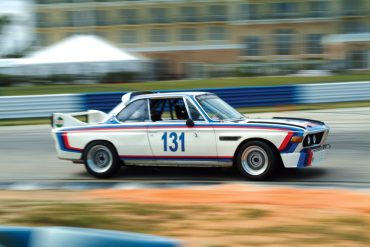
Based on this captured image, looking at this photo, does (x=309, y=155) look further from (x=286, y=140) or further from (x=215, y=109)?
(x=215, y=109)

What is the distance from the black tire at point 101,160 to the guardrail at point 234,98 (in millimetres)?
9733


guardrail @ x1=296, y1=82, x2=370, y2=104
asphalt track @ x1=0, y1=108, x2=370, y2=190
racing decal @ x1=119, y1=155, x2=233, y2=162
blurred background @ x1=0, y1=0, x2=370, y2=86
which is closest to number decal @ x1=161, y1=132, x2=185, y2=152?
racing decal @ x1=119, y1=155, x2=233, y2=162

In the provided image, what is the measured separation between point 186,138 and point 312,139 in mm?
1759

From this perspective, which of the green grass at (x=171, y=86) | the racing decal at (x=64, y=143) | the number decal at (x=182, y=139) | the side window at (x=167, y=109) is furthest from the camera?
the green grass at (x=171, y=86)

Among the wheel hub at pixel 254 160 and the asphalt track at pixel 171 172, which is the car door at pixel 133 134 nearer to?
the asphalt track at pixel 171 172

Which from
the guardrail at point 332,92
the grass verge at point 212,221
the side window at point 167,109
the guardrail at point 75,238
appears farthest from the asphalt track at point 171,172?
the guardrail at point 332,92

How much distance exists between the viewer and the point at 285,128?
876 centimetres

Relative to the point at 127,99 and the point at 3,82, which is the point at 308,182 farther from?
the point at 3,82

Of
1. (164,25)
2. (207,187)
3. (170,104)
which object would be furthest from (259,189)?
(164,25)

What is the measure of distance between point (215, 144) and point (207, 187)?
0.73 meters

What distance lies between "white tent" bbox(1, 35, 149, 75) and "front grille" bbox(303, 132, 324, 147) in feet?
85.2

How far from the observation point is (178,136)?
9289 mm

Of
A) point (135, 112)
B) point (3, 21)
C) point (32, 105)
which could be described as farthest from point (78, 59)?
point (3, 21)

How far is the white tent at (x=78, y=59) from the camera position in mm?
33938
